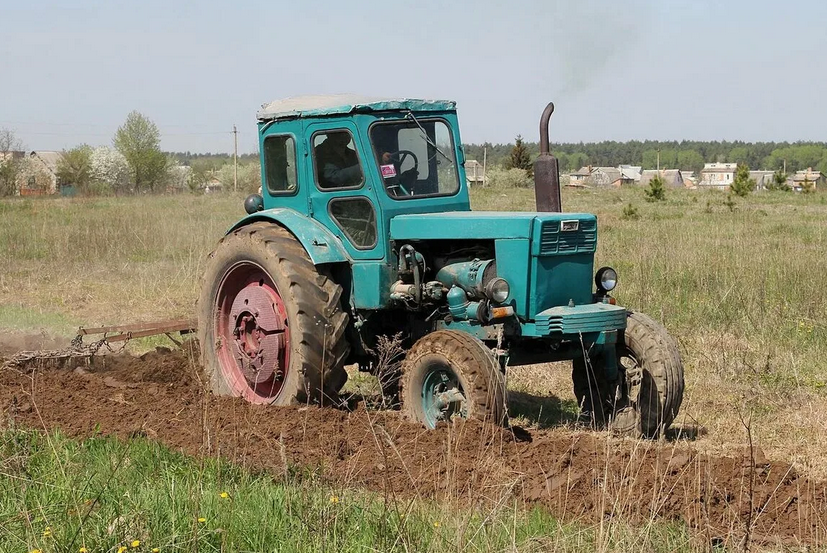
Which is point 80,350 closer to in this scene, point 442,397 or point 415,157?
point 415,157

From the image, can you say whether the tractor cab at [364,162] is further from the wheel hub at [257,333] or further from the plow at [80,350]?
the plow at [80,350]

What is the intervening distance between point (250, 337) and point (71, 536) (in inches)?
147

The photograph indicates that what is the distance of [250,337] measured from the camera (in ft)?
26.2

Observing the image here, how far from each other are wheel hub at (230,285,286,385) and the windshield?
1.33 m

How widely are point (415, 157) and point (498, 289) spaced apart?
1.44 m

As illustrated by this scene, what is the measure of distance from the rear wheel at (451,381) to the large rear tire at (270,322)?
2.22ft

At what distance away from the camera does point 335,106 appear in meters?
7.41

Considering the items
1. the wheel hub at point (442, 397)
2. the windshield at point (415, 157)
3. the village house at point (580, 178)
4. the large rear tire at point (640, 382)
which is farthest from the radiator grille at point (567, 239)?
the village house at point (580, 178)

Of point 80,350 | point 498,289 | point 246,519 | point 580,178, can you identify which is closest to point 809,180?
point 80,350

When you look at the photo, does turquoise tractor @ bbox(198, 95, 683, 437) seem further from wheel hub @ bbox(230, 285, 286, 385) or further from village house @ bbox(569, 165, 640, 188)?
village house @ bbox(569, 165, 640, 188)

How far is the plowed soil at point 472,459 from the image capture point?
481 centimetres

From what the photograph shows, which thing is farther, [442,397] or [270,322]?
[270,322]

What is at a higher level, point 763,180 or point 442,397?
point 442,397

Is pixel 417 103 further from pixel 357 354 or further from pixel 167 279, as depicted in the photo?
pixel 167 279
